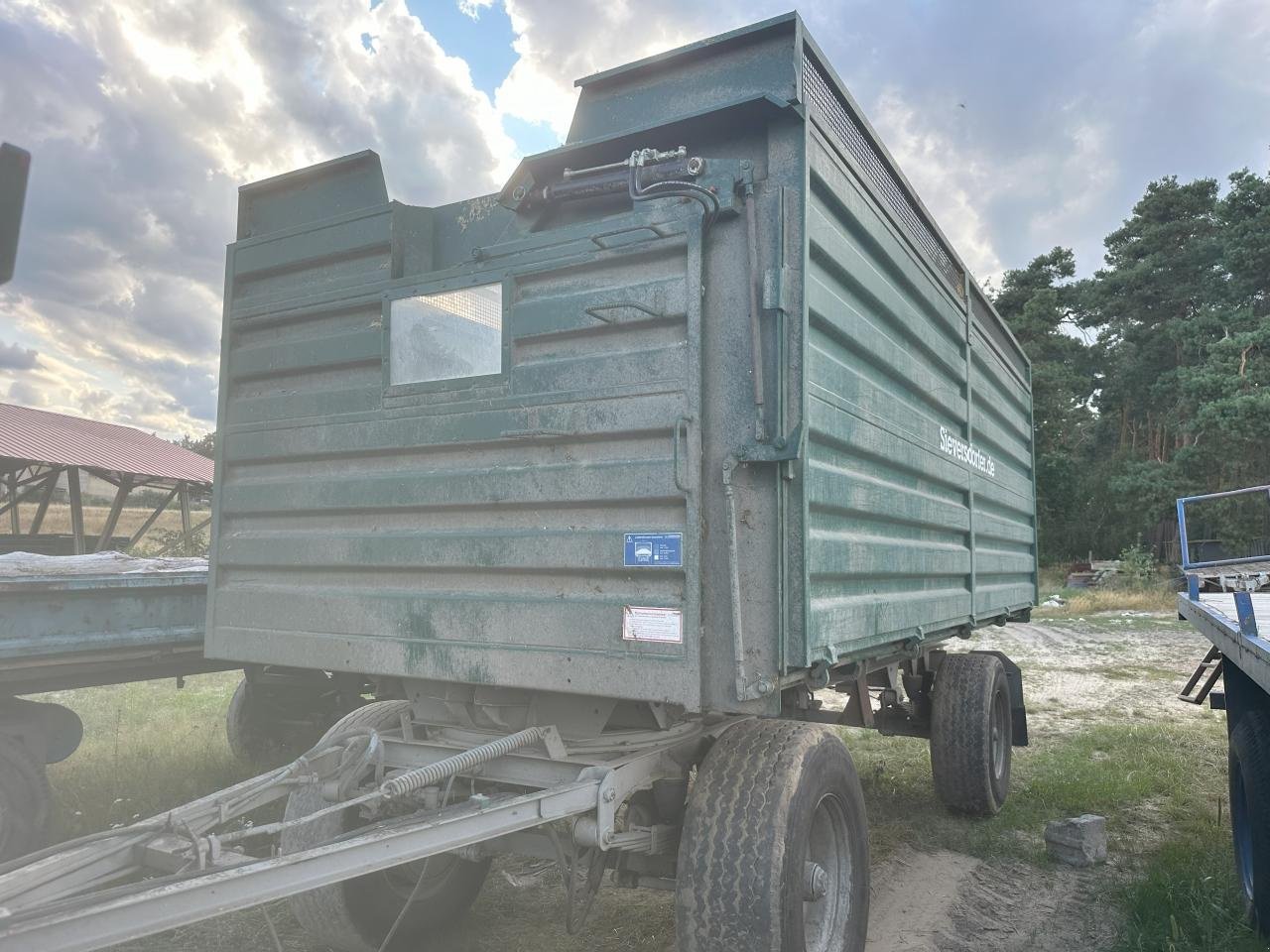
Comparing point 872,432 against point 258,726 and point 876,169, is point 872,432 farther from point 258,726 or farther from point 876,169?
point 258,726

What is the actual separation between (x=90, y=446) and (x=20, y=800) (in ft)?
35.7

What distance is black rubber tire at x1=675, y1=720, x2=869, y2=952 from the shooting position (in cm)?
252

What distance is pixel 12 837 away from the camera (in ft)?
12.4

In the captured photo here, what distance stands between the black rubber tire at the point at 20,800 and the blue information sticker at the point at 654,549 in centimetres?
300

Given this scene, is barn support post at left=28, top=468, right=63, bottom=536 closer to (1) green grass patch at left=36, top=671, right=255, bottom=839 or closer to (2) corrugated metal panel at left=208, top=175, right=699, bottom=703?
(1) green grass patch at left=36, top=671, right=255, bottom=839

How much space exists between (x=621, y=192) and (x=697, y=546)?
48.2 inches

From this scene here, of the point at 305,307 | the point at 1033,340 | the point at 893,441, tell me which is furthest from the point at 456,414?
the point at 1033,340

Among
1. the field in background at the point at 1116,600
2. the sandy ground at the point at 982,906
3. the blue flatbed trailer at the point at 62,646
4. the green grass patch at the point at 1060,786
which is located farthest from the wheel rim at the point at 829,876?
the field in background at the point at 1116,600

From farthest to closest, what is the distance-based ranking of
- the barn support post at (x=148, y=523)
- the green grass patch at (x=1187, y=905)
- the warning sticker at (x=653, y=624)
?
the barn support post at (x=148, y=523), the green grass patch at (x=1187, y=905), the warning sticker at (x=653, y=624)

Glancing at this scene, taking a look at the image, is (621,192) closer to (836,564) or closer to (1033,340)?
(836,564)

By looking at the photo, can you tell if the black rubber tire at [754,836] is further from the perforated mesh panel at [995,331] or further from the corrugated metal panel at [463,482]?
the perforated mesh panel at [995,331]

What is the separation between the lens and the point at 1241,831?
3789 mm

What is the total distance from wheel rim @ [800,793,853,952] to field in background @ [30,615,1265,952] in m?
0.81

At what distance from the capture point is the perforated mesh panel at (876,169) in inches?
118
